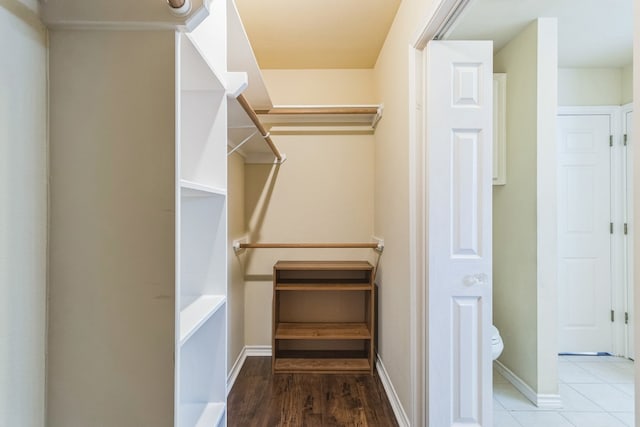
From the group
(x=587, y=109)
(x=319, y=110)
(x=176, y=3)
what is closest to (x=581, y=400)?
(x=587, y=109)

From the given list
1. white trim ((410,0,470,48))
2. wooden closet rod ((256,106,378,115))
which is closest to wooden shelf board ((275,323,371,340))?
wooden closet rod ((256,106,378,115))

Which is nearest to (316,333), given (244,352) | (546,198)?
(244,352)

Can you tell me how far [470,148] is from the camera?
1.54 meters

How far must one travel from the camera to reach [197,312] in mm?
913

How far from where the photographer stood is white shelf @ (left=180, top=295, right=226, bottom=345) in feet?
2.53

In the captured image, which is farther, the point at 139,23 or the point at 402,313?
the point at 402,313

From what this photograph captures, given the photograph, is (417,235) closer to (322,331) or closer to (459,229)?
(459,229)

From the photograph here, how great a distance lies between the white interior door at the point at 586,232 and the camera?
2.76 m

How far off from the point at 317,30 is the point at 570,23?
1.65 meters

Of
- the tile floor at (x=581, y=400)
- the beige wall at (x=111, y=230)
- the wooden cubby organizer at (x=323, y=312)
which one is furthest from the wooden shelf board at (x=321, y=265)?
the beige wall at (x=111, y=230)

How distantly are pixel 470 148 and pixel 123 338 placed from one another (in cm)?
151

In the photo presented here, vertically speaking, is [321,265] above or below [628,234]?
below

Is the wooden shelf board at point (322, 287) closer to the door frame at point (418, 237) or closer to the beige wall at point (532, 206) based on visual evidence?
the door frame at point (418, 237)

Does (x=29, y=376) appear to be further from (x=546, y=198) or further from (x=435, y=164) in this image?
(x=546, y=198)
